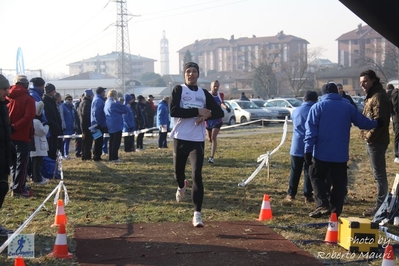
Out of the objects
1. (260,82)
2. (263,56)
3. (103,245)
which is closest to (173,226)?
(103,245)

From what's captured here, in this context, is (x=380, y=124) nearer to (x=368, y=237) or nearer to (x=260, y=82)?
(x=368, y=237)

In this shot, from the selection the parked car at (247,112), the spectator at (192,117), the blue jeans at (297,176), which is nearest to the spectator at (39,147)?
the spectator at (192,117)

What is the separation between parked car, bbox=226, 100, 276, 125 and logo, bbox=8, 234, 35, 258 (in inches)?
1185

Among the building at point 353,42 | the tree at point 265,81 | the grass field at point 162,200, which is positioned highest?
the building at point 353,42

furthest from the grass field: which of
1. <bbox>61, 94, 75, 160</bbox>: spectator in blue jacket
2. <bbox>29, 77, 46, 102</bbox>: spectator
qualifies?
<bbox>61, 94, 75, 160</bbox>: spectator in blue jacket

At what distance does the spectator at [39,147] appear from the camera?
10992 mm

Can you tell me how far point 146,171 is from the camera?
44.3ft

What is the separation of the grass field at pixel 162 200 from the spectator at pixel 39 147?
0.28 m

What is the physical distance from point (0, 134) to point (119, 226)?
1931 mm

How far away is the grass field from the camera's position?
24.7 feet

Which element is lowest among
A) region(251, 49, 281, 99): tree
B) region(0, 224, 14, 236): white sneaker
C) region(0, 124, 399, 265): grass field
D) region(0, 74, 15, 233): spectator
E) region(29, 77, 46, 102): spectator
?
region(0, 124, 399, 265): grass field

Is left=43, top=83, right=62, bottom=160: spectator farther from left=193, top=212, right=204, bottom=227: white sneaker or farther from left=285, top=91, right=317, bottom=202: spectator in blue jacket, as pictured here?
left=193, top=212, right=204, bottom=227: white sneaker

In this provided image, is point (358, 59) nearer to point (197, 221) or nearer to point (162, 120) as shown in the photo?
point (162, 120)

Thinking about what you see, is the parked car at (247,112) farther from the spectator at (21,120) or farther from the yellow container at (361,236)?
the yellow container at (361,236)
